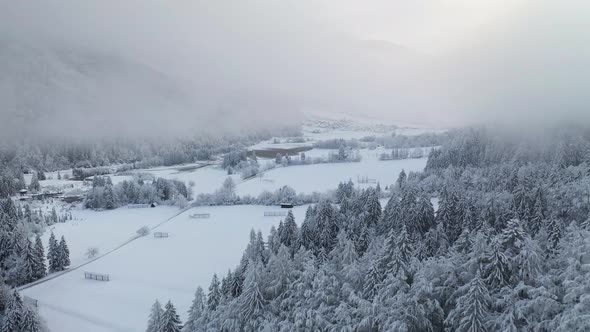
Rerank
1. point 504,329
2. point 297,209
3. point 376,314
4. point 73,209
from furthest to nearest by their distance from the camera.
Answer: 1. point 73,209
2. point 297,209
3. point 376,314
4. point 504,329

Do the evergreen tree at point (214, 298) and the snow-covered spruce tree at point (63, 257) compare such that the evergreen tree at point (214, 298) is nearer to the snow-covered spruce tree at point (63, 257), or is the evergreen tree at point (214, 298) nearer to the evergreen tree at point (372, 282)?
the evergreen tree at point (372, 282)

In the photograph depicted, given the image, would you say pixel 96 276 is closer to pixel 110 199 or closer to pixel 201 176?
pixel 110 199

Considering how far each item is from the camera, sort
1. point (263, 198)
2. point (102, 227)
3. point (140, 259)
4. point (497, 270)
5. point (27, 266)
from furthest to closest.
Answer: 1. point (263, 198)
2. point (102, 227)
3. point (140, 259)
4. point (27, 266)
5. point (497, 270)

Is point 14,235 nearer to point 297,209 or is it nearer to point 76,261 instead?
point 76,261

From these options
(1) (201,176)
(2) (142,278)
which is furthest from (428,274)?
(1) (201,176)

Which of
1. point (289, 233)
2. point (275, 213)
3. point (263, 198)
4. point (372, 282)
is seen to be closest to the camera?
point (372, 282)

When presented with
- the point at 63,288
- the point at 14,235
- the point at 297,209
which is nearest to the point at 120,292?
the point at 63,288

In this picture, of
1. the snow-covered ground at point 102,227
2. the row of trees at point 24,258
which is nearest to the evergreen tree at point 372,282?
the row of trees at point 24,258
